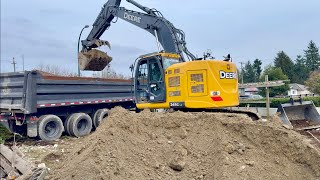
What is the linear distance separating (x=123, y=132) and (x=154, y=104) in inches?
100

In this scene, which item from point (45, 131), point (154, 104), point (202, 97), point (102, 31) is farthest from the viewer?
point (102, 31)

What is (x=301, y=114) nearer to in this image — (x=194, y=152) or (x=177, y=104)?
(x=177, y=104)

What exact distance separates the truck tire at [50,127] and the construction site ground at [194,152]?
5.15 metres

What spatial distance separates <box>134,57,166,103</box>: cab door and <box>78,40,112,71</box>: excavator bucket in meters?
2.98

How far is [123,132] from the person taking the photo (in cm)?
599

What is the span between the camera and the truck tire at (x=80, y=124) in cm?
1193

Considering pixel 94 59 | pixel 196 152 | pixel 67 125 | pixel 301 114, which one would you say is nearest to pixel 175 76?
pixel 196 152

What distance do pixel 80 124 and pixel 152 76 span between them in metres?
4.90

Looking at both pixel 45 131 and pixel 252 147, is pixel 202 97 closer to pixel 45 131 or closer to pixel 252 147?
pixel 252 147

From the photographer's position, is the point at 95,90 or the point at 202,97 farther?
the point at 95,90

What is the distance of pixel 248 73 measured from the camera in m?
66.2

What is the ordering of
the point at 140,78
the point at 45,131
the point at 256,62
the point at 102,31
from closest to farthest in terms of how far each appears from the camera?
the point at 140,78
the point at 45,131
the point at 102,31
the point at 256,62

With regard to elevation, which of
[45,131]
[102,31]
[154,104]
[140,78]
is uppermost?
[102,31]

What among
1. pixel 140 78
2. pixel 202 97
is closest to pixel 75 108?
pixel 140 78
